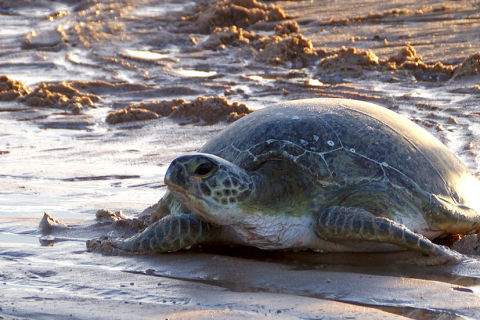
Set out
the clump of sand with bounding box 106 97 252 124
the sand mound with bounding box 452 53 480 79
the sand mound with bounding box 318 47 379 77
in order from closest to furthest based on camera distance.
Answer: the clump of sand with bounding box 106 97 252 124
the sand mound with bounding box 452 53 480 79
the sand mound with bounding box 318 47 379 77

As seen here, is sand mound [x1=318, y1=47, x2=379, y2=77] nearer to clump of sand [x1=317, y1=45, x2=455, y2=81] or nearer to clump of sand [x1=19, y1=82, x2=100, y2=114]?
clump of sand [x1=317, y1=45, x2=455, y2=81]

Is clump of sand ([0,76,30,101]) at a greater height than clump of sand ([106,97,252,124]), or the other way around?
clump of sand ([0,76,30,101])

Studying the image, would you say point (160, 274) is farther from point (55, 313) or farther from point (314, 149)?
point (314, 149)

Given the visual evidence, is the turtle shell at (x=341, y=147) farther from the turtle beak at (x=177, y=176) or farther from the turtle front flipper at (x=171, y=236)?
the turtle beak at (x=177, y=176)

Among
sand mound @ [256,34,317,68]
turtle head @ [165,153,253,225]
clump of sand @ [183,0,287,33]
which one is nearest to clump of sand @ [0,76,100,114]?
sand mound @ [256,34,317,68]

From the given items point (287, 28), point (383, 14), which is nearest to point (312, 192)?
point (287, 28)

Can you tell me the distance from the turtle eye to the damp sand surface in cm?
49

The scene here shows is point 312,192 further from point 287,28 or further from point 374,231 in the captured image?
point 287,28

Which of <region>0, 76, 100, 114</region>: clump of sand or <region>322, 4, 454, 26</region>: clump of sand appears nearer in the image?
<region>0, 76, 100, 114</region>: clump of sand

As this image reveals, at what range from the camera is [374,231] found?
4043mm

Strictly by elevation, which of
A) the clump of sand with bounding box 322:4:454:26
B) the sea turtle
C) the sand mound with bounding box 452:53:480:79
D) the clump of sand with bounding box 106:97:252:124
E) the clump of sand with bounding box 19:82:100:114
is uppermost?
the clump of sand with bounding box 322:4:454:26

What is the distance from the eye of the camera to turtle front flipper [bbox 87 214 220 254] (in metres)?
4.28

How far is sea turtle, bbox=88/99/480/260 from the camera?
405cm

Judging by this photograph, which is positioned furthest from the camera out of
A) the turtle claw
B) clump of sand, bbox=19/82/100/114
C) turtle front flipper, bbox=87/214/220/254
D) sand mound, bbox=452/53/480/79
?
clump of sand, bbox=19/82/100/114
